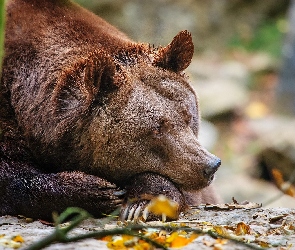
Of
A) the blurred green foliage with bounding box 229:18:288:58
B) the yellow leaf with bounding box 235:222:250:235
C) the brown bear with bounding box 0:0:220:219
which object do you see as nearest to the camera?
the yellow leaf with bounding box 235:222:250:235

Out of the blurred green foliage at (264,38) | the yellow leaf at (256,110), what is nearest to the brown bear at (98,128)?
the yellow leaf at (256,110)

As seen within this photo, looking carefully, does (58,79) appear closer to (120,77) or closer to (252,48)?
(120,77)

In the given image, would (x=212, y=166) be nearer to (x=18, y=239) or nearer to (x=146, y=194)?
(x=146, y=194)

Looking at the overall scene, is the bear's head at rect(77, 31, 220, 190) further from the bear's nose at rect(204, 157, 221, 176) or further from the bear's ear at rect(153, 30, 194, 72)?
the bear's ear at rect(153, 30, 194, 72)

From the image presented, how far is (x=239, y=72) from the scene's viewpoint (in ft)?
58.4

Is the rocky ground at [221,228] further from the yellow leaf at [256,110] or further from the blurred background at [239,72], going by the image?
the yellow leaf at [256,110]

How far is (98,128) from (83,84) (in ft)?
1.13

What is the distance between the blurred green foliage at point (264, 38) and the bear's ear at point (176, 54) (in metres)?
14.0

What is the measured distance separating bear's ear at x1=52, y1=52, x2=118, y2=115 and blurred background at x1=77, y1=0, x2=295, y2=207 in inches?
264

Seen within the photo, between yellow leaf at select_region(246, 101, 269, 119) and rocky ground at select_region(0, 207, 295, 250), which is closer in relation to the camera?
rocky ground at select_region(0, 207, 295, 250)

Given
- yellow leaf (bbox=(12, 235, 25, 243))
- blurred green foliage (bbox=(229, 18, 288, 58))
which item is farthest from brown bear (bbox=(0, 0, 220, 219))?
blurred green foliage (bbox=(229, 18, 288, 58))

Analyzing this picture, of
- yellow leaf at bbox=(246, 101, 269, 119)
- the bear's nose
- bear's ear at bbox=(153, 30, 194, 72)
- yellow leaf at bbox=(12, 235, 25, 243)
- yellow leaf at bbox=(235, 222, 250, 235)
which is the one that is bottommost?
yellow leaf at bbox=(12, 235, 25, 243)

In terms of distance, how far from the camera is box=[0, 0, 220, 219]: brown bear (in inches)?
182

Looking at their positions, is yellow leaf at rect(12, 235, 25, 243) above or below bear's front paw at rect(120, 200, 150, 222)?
below
